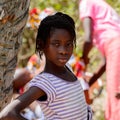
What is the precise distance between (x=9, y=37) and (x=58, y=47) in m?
0.26

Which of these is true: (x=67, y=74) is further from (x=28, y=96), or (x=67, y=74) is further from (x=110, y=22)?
(x=110, y=22)

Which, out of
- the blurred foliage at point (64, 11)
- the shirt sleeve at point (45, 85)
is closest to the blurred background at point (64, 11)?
the blurred foliage at point (64, 11)

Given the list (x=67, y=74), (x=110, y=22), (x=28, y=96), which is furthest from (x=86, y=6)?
(x=28, y=96)

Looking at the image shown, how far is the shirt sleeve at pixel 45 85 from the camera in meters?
2.71

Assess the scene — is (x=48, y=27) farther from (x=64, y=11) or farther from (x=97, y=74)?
(x=64, y=11)

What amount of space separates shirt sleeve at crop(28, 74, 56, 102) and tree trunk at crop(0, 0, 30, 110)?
214 millimetres

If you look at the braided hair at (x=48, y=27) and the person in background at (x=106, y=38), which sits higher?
the braided hair at (x=48, y=27)

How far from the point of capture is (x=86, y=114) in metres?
2.97

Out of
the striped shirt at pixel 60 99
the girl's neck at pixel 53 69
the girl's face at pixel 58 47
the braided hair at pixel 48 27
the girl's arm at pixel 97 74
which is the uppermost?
the braided hair at pixel 48 27

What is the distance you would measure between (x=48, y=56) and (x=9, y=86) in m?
0.30

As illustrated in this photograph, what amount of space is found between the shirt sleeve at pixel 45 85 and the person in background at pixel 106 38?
5.86 ft

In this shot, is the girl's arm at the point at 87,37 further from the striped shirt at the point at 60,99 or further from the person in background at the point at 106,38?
the striped shirt at the point at 60,99

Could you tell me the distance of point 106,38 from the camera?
188 inches

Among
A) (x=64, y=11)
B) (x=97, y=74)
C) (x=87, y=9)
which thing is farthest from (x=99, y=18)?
(x=64, y=11)
